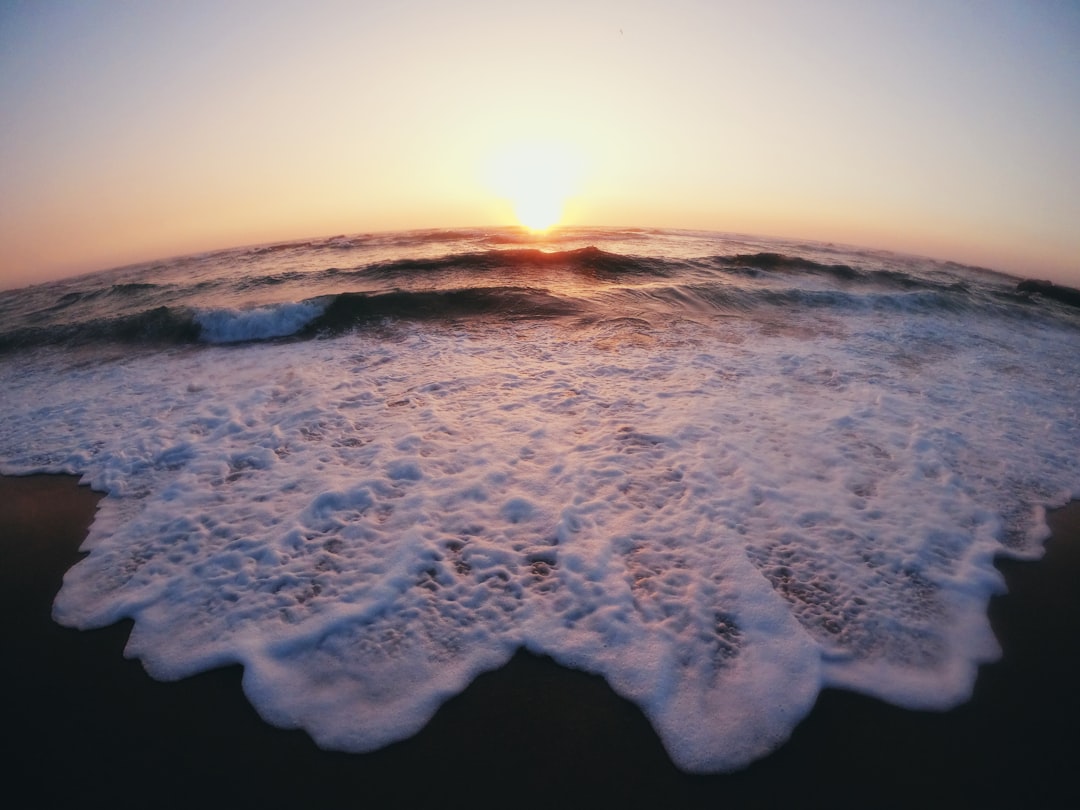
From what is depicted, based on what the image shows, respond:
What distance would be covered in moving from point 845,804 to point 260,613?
3.48 meters

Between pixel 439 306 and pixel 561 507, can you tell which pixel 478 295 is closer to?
pixel 439 306

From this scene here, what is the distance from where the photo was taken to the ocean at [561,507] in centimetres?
287

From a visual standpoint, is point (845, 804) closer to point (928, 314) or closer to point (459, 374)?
point (459, 374)

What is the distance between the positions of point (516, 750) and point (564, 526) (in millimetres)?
1735

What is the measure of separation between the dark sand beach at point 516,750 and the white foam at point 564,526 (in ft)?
0.39

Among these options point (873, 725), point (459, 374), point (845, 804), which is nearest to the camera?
point (845, 804)

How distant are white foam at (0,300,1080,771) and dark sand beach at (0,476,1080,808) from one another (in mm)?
120

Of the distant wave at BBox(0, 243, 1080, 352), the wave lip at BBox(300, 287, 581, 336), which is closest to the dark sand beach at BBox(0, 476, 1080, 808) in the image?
the distant wave at BBox(0, 243, 1080, 352)

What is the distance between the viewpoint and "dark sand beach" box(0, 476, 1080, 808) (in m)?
2.26

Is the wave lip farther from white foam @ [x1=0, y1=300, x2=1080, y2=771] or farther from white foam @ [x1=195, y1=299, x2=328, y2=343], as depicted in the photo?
white foam @ [x1=0, y1=300, x2=1080, y2=771]

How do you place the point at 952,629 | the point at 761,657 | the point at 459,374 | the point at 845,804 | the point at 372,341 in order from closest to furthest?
1. the point at 845,804
2. the point at 761,657
3. the point at 952,629
4. the point at 459,374
5. the point at 372,341

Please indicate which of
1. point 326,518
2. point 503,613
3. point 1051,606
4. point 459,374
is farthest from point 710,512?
point 459,374

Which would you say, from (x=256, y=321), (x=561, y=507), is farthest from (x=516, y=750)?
(x=256, y=321)

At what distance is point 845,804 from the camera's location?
7.27 ft
